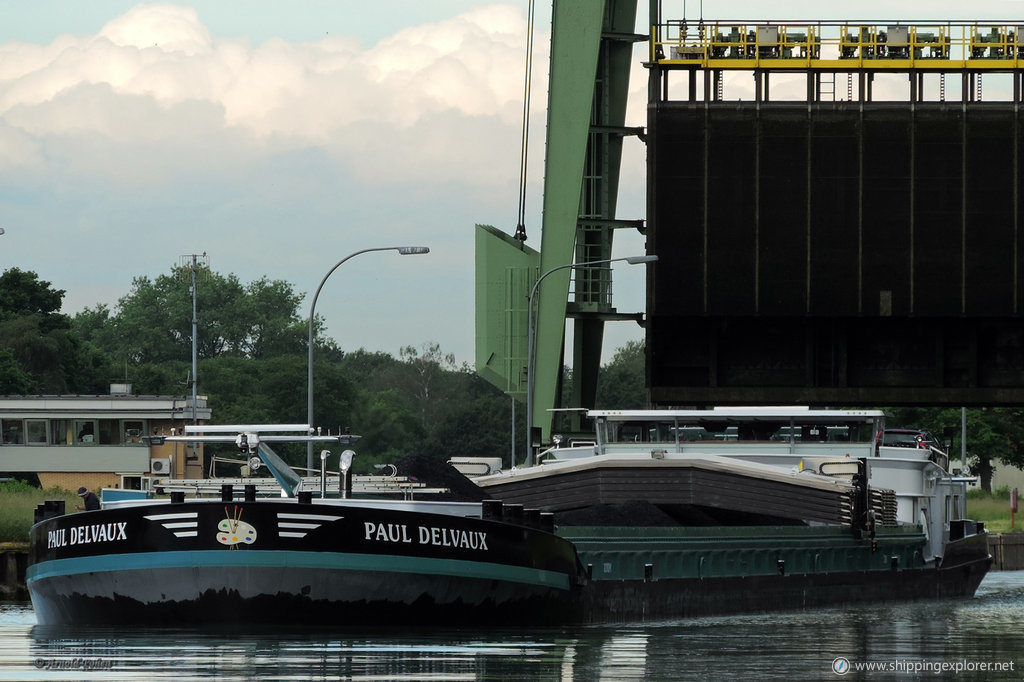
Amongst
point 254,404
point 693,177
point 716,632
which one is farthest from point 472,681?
point 254,404

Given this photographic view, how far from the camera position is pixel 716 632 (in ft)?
72.1

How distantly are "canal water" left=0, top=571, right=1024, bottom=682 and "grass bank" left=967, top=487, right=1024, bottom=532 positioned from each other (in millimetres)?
42755

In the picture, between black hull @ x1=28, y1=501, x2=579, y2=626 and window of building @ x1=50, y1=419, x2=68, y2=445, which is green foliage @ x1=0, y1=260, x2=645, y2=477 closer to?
window of building @ x1=50, y1=419, x2=68, y2=445

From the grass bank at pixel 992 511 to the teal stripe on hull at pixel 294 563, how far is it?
45.1 meters

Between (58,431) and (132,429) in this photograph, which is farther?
(132,429)

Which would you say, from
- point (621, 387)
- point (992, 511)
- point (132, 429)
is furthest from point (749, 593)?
point (621, 387)

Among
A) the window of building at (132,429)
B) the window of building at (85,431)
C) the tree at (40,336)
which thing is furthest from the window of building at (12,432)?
the tree at (40,336)

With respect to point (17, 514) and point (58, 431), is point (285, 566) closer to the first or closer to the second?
point (17, 514)

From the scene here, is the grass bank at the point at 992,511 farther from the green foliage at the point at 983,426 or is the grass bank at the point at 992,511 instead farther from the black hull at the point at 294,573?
the black hull at the point at 294,573

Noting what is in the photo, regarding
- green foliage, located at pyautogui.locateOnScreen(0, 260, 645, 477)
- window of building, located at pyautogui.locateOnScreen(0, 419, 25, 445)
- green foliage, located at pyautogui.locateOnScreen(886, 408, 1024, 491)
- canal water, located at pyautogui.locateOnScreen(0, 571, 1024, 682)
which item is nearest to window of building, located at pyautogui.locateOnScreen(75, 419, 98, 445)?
window of building, located at pyautogui.locateOnScreen(0, 419, 25, 445)

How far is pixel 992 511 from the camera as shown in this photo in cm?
7119

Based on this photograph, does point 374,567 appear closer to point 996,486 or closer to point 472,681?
point 472,681

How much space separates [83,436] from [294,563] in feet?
163

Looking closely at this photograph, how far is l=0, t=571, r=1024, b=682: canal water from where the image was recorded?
15703 mm
